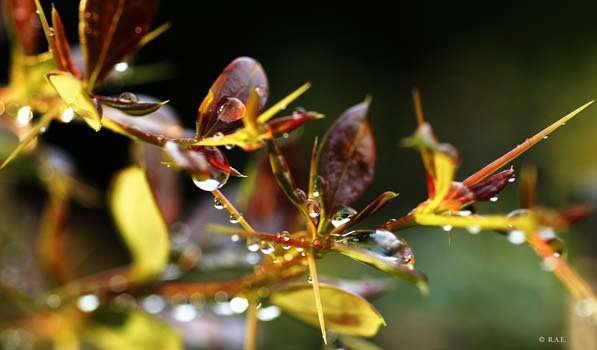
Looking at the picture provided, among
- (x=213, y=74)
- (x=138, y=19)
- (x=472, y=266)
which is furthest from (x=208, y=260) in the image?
(x=213, y=74)

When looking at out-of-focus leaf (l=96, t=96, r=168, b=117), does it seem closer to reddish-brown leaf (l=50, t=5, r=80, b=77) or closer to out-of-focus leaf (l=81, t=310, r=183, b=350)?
reddish-brown leaf (l=50, t=5, r=80, b=77)

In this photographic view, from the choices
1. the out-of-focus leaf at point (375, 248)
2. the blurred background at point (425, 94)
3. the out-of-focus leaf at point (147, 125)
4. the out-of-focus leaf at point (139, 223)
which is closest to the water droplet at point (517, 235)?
the out-of-focus leaf at point (375, 248)

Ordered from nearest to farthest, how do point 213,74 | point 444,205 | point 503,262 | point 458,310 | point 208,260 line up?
1. point 444,205
2. point 208,260
3. point 458,310
4. point 503,262
5. point 213,74

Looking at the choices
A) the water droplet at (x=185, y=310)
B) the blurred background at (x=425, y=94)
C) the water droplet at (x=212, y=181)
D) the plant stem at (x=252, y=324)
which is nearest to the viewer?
the water droplet at (x=212, y=181)

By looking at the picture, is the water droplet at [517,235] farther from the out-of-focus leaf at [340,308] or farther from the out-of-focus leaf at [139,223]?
the out-of-focus leaf at [139,223]

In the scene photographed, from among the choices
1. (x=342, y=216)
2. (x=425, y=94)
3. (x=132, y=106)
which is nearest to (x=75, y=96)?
(x=132, y=106)

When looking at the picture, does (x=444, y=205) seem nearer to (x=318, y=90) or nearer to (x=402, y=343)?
(x=402, y=343)

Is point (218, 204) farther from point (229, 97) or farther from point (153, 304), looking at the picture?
point (153, 304)
